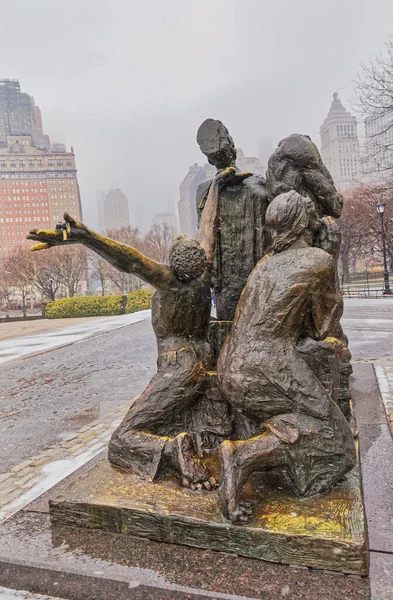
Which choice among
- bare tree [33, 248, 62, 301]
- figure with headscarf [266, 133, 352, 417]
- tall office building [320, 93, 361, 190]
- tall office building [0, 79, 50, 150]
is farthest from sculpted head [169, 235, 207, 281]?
tall office building [0, 79, 50, 150]

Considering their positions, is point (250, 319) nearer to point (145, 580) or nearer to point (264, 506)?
point (264, 506)

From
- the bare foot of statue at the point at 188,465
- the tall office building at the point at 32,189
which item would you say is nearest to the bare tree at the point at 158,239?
the tall office building at the point at 32,189

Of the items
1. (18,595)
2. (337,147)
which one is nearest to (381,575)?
(18,595)

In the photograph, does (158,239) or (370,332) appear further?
(158,239)

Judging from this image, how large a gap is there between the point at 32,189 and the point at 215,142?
247 ft

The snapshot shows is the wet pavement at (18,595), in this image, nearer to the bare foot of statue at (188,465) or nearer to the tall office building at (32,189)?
the bare foot of statue at (188,465)

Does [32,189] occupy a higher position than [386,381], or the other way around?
[32,189]

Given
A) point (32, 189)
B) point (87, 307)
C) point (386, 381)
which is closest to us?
point (386, 381)

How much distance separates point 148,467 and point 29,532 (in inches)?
28.5

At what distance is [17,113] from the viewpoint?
383ft

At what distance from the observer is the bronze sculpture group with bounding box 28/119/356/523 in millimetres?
2305

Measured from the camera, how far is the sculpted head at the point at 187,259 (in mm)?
2912

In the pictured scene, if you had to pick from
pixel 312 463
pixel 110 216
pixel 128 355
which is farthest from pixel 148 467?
pixel 110 216

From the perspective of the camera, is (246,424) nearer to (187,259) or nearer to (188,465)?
(188,465)
